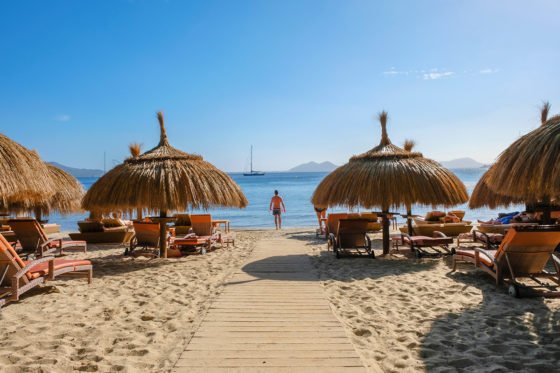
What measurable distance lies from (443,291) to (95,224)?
956 centimetres

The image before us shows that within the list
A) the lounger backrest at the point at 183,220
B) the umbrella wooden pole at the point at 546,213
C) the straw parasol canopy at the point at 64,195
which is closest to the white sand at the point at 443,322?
the umbrella wooden pole at the point at 546,213

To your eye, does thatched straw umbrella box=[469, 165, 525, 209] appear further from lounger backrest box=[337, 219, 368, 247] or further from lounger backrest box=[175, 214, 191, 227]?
lounger backrest box=[175, 214, 191, 227]

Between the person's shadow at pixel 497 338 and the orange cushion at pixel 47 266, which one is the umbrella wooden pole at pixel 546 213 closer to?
the person's shadow at pixel 497 338

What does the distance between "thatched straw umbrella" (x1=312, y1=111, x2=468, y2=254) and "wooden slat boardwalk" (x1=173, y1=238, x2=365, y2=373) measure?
274 cm

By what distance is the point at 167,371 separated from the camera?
2.76m

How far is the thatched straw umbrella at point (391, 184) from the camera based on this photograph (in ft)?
24.6

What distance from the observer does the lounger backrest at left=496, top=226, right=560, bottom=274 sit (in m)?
4.96

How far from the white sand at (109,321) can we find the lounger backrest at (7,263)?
37 centimetres

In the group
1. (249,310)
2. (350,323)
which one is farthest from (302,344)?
(249,310)

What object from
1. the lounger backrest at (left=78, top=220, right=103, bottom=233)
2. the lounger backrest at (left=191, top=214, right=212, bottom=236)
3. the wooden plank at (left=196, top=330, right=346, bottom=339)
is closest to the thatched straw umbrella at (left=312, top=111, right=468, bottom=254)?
the lounger backrest at (left=191, top=214, right=212, bottom=236)

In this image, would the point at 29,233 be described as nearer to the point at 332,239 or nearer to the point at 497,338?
the point at 332,239

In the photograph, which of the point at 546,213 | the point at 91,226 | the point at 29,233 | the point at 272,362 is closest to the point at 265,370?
the point at 272,362

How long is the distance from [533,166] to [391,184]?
3.32 m

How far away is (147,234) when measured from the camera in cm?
767
